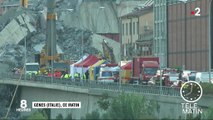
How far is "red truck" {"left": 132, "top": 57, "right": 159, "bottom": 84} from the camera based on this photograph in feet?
272

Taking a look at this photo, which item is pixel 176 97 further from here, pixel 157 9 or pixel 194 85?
pixel 157 9

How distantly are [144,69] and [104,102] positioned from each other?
61.9 feet

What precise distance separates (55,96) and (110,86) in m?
16.0

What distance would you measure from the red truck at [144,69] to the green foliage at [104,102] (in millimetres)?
11417

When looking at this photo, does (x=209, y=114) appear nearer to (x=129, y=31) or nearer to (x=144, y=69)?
(x=144, y=69)

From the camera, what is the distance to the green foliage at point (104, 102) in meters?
64.6

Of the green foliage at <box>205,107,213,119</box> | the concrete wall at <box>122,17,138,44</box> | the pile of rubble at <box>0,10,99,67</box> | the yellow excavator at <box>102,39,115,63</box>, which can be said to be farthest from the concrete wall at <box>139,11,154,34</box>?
the green foliage at <box>205,107,213,119</box>

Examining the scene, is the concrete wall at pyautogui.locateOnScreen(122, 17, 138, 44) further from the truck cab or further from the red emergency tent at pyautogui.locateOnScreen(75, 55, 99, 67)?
the red emergency tent at pyautogui.locateOnScreen(75, 55, 99, 67)

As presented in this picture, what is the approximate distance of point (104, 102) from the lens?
66.6 m

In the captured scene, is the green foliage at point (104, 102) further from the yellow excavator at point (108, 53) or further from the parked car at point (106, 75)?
the yellow excavator at point (108, 53)

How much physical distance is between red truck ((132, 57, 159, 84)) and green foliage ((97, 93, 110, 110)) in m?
11.4

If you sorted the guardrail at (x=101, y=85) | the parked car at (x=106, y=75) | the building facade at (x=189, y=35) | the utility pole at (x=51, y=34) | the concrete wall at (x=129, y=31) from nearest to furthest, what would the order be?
1. the guardrail at (x=101, y=85)
2. the parked car at (x=106, y=75)
3. the building facade at (x=189, y=35)
4. the utility pole at (x=51, y=34)
5. the concrete wall at (x=129, y=31)

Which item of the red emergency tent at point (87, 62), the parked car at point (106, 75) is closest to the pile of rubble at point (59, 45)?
the red emergency tent at point (87, 62)

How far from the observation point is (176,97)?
57938 millimetres
